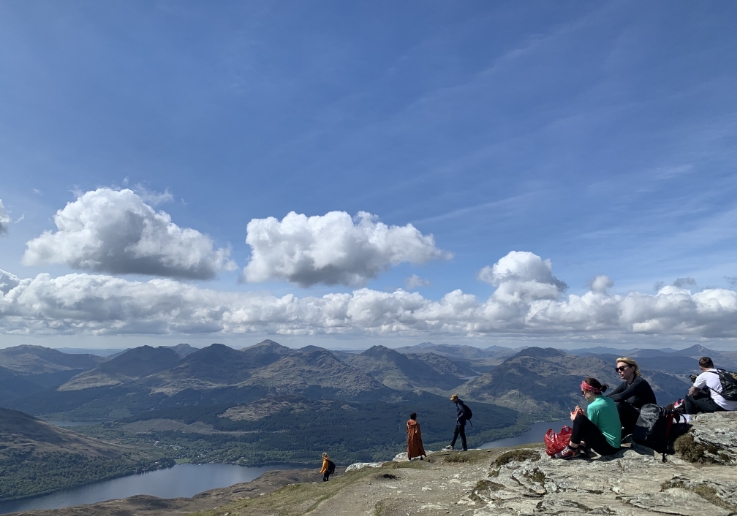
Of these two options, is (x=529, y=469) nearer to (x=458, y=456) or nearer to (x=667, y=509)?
(x=667, y=509)

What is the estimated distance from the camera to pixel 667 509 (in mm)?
11234

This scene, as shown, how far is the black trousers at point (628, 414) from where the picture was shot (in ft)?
52.1

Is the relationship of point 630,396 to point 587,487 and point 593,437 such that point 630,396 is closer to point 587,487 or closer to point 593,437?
point 593,437

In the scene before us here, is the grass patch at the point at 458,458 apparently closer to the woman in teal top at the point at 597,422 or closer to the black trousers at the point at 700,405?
the woman in teal top at the point at 597,422

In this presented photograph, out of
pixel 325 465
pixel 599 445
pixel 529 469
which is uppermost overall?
pixel 599 445

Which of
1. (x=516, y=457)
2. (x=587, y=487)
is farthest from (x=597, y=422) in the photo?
(x=516, y=457)

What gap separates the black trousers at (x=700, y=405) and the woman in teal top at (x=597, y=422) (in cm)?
520

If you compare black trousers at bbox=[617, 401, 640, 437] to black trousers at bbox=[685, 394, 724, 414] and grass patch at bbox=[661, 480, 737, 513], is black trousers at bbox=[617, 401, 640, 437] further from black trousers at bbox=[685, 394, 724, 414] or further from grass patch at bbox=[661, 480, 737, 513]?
black trousers at bbox=[685, 394, 724, 414]

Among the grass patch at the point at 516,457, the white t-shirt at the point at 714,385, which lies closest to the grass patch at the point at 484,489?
the grass patch at the point at 516,457

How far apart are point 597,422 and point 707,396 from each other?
633 cm

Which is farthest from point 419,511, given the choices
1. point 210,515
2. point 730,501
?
point 210,515

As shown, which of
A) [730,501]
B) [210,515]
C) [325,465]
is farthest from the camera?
[325,465]

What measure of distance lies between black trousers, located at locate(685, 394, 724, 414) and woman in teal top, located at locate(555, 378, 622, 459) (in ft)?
17.1

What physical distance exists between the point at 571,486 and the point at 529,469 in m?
2.39
